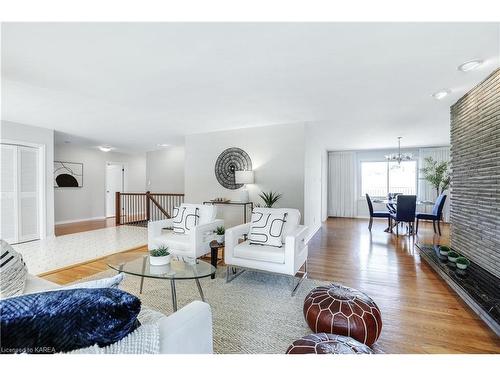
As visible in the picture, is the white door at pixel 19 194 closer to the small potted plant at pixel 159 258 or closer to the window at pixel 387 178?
the small potted plant at pixel 159 258

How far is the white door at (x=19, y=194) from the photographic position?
4.34 m

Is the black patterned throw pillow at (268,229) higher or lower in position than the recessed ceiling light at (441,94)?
lower

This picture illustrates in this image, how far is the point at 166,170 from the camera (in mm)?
8312

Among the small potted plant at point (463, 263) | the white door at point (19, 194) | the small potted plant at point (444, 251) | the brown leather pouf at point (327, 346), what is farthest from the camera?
the white door at point (19, 194)

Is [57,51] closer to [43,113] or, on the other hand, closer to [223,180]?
[43,113]

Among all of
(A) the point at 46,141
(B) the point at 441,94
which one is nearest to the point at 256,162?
(B) the point at 441,94

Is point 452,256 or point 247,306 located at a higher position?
point 452,256

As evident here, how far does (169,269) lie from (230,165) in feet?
10.7

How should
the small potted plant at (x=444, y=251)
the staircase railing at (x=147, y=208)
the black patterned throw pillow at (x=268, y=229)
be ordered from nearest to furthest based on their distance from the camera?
the black patterned throw pillow at (x=268, y=229) → the small potted plant at (x=444, y=251) → the staircase railing at (x=147, y=208)

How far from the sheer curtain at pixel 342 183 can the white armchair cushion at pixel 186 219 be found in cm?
606

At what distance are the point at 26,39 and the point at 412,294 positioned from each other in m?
4.18

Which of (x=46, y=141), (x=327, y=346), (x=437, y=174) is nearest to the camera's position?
(x=327, y=346)

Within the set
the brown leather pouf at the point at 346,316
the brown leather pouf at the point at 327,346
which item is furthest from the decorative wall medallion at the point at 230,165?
the brown leather pouf at the point at 327,346

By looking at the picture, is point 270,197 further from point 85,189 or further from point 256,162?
point 85,189
